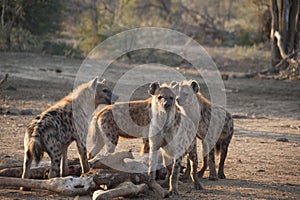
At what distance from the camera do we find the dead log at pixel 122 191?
5.87 metres

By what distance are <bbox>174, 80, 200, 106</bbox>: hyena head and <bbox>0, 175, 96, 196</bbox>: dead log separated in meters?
1.62

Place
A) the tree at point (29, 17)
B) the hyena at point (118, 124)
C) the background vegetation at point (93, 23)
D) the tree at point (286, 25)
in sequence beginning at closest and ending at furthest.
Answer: the hyena at point (118, 124), the tree at point (286, 25), the tree at point (29, 17), the background vegetation at point (93, 23)

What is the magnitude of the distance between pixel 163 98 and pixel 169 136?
0.40m

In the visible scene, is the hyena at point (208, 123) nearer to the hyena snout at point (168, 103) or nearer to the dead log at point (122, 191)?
the hyena snout at point (168, 103)

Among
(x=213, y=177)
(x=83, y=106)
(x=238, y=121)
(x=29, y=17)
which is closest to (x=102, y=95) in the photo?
(x=83, y=106)

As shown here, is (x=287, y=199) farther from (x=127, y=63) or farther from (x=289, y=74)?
(x=127, y=63)

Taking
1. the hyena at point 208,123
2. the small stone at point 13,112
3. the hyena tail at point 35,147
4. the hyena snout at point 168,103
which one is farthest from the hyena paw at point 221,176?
the small stone at point 13,112

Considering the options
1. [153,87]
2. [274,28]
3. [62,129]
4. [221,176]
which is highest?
[274,28]

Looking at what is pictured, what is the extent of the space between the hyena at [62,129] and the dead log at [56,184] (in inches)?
9.8

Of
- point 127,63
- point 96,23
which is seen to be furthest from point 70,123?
point 96,23

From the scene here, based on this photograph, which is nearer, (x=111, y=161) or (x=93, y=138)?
(x=111, y=161)

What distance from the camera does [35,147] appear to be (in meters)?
6.22

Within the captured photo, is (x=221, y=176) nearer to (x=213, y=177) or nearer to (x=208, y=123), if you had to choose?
(x=213, y=177)

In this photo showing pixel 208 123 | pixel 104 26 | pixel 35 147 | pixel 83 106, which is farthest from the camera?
pixel 104 26
